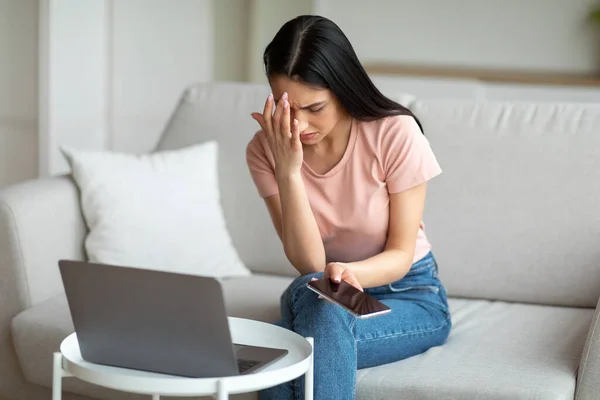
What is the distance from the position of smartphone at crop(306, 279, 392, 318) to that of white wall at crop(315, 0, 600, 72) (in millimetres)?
2996

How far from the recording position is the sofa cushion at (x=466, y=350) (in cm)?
171

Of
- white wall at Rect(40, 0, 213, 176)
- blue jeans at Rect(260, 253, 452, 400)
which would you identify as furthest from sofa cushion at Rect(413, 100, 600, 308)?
white wall at Rect(40, 0, 213, 176)

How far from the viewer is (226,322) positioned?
1.29 m

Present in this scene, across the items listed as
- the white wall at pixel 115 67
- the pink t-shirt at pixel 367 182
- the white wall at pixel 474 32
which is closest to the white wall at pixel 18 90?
the white wall at pixel 115 67

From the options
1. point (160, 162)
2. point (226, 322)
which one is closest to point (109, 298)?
point (226, 322)

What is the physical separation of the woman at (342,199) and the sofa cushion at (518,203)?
35cm

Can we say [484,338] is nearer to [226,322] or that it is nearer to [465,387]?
[465,387]

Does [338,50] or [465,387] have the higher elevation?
[338,50]

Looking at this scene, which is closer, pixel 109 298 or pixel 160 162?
pixel 109 298

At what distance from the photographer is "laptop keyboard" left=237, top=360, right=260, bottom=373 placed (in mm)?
1379

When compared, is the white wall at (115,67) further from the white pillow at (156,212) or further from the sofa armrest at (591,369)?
the sofa armrest at (591,369)

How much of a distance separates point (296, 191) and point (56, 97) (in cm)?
218

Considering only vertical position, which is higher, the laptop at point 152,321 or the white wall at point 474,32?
the white wall at point 474,32

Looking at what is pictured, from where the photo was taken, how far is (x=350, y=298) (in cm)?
149
